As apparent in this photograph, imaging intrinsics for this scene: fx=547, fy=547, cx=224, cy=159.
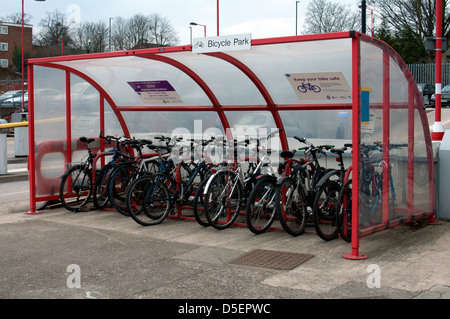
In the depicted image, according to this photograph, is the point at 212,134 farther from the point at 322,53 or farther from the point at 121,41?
the point at 121,41

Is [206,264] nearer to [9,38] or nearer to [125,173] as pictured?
[125,173]

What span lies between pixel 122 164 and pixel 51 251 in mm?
2194

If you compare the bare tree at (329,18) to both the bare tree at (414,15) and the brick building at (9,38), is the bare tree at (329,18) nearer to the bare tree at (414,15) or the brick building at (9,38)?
the bare tree at (414,15)

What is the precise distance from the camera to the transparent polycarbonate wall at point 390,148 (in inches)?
222

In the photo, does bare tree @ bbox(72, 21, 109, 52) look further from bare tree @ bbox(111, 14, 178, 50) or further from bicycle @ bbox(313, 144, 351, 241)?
bicycle @ bbox(313, 144, 351, 241)

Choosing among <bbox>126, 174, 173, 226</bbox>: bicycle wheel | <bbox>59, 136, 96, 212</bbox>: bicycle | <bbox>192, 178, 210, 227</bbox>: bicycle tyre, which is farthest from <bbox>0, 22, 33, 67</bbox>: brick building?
<bbox>192, 178, 210, 227</bbox>: bicycle tyre

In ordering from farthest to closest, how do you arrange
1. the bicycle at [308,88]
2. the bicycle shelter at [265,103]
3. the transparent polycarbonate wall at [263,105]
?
the bicycle at [308,88] → the transparent polycarbonate wall at [263,105] → the bicycle shelter at [265,103]

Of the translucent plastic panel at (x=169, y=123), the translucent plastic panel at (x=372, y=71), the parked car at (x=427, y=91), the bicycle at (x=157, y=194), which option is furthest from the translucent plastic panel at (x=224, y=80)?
the parked car at (x=427, y=91)

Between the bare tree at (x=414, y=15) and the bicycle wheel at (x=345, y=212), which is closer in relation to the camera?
the bicycle wheel at (x=345, y=212)

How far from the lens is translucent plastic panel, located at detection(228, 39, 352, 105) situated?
6.41 m

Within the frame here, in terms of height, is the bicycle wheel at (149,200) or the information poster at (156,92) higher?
the information poster at (156,92)

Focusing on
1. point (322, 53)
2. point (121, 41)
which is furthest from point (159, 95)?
point (121, 41)

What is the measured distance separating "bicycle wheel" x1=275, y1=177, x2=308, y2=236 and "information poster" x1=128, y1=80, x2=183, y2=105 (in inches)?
115

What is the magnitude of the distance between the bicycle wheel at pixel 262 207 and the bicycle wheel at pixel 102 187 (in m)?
2.56
